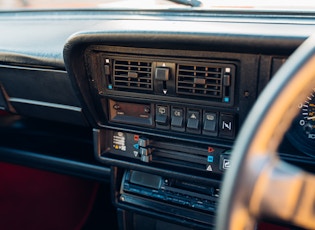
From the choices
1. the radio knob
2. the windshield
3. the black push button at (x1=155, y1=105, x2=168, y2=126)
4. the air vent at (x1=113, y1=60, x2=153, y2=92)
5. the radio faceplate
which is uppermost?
the windshield

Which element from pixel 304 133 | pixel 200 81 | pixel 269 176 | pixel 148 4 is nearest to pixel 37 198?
pixel 148 4

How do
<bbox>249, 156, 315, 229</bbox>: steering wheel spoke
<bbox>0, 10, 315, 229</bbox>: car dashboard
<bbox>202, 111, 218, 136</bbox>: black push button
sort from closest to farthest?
1. <bbox>249, 156, 315, 229</bbox>: steering wheel spoke
2. <bbox>0, 10, 315, 229</bbox>: car dashboard
3. <bbox>202, 111, 218, 136</bbox>: black push button

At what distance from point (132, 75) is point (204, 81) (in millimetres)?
216

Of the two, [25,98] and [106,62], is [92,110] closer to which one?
[106,62]

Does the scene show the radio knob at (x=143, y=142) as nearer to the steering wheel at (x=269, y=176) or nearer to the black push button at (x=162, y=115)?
the black push button at (x=162, y=115)

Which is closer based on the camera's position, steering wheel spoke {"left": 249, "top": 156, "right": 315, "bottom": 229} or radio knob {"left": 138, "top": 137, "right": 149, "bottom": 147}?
steering wheel spoke {"left": 249, "top": 156, "right": 315, "bottom": 229}

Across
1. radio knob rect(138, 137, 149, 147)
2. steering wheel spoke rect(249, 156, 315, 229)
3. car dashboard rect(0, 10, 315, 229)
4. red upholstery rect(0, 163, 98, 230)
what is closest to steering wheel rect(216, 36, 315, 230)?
steering wheel spoke rect(249, 156, 315, 229)

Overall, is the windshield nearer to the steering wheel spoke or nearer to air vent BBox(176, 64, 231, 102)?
air vent BBox(176, 64, 231, 102)

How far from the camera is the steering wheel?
27.1 inches

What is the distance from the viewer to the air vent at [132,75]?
138 cm

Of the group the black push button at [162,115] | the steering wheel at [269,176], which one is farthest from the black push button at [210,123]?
the steering wheel at [269,176]

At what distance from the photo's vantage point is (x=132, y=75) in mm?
1394

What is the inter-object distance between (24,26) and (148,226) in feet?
3.03

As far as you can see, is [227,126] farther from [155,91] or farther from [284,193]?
[284,193]
